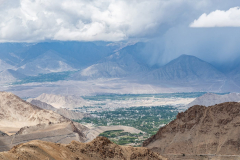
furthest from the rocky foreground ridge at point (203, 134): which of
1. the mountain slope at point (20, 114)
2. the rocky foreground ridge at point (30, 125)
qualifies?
the mountain slope at point (20, 114)

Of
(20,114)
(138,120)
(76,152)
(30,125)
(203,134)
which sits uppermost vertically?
(20,114)

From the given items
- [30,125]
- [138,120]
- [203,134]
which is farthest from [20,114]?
[203,134]

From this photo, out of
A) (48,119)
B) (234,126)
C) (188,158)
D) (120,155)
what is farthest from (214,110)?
→ (48,119)

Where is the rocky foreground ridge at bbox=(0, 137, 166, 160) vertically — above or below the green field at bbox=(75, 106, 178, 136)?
above

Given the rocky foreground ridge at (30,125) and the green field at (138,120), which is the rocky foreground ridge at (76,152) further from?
the green field at (138,120)

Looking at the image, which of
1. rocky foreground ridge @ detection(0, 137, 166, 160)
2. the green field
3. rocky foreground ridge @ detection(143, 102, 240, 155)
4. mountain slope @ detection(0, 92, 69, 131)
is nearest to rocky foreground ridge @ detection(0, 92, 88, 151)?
mountain slope @ detection(0, 92, 69, 131)

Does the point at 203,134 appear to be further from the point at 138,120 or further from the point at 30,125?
the point at 138,120

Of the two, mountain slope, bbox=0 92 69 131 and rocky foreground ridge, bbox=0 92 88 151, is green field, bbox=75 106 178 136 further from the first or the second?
mountain slope, bbox=0 92 69 131
